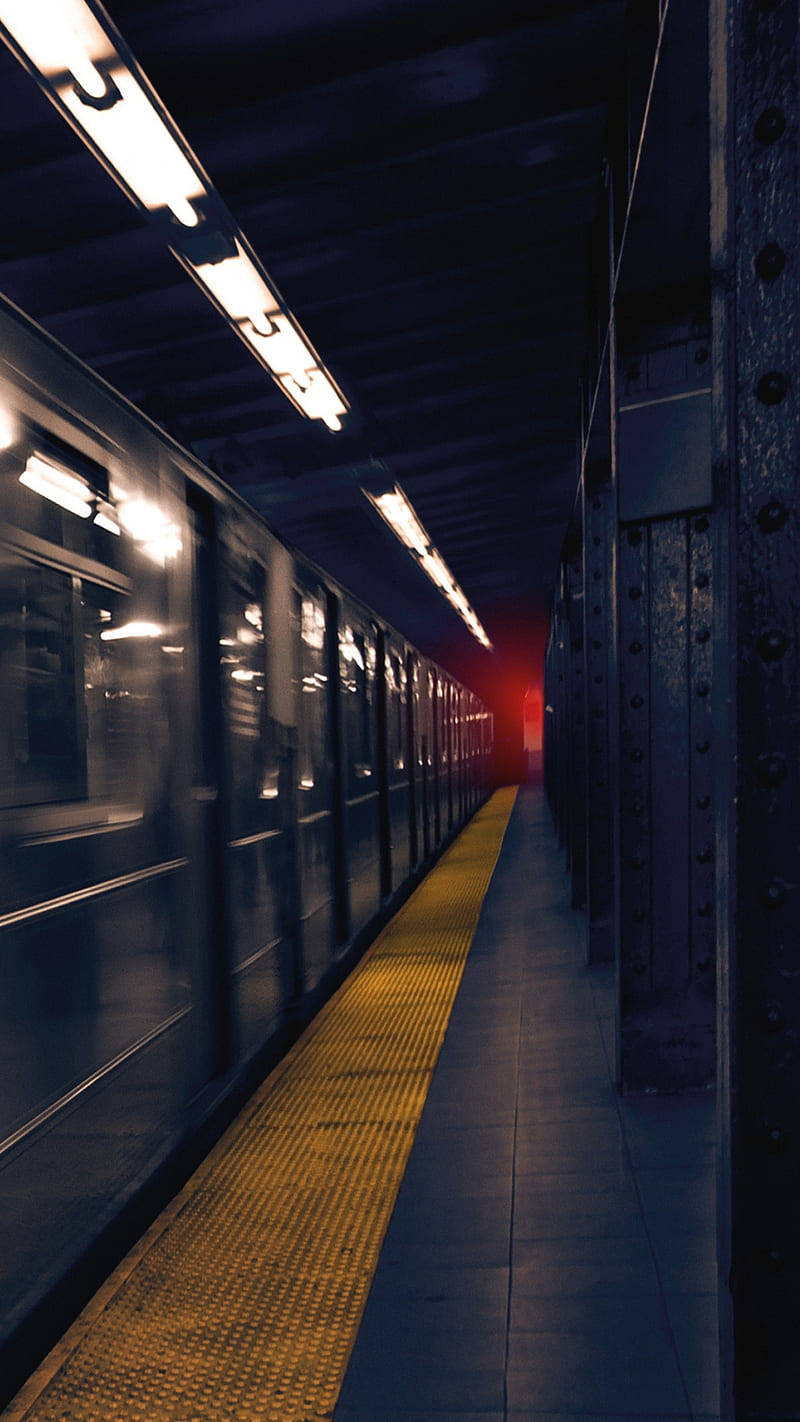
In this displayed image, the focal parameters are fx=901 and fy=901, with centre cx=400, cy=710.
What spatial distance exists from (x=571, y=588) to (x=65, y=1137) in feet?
20.5

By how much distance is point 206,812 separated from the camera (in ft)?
10.6

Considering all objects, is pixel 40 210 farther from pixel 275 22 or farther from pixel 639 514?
pixel 639 514

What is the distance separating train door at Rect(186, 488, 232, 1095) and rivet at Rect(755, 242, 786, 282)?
222cm

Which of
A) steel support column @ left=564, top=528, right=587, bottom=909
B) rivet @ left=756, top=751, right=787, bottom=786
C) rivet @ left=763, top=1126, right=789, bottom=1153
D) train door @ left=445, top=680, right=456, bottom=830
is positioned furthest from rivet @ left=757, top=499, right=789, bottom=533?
train door @ left=445, top=680, right=456, bottom=830

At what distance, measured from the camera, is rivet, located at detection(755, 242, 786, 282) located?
52.9 inches

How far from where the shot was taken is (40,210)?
3.86 meters

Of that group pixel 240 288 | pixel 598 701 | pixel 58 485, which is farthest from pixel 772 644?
pixel 598 701

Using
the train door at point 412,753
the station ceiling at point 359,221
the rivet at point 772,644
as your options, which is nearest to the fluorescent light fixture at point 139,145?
the station ceiling at point 359,221

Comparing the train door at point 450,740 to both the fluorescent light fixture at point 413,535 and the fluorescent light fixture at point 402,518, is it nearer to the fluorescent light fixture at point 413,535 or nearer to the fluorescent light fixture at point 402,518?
→ the fluorescent light fixture at point 413,535

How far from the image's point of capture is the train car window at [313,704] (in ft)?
15.4

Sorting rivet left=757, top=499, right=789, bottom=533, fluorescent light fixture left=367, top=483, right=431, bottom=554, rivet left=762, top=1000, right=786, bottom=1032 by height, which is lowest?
rivet left=762, top=1000, right=786, bottom=1032

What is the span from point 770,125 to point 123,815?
2.17 metres

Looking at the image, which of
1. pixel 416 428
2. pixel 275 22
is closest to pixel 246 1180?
pixel 275 22

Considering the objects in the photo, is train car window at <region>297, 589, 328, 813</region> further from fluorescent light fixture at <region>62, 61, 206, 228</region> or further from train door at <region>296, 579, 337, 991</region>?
fluorescent light fixture at <region>62, 61, 206, 228</region>
